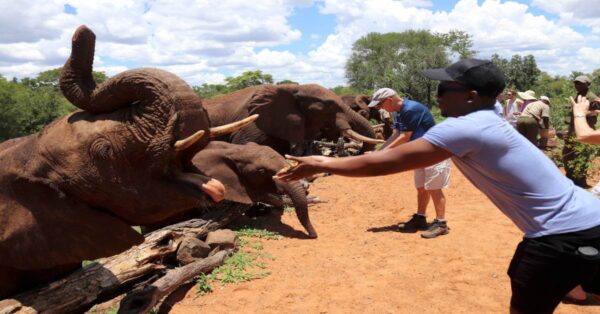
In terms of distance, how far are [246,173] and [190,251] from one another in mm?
1622

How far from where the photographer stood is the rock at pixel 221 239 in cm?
625

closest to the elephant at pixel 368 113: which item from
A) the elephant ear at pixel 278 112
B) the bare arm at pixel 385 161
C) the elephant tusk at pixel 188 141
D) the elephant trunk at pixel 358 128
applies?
the elephant trunk at pixel 358 128

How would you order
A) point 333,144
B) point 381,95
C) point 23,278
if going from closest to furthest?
point 23,278
point 381,95
point 333,144

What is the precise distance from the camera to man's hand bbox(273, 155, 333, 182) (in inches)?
104

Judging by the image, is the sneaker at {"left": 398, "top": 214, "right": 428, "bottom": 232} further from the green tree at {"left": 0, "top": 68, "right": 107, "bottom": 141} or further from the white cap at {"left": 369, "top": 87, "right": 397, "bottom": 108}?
the green tree at {"left": 0, "top": 68, "right": 107, "bottom": 141}

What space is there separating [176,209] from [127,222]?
394 millimetres

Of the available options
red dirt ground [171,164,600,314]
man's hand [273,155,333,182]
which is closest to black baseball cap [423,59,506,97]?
man's hand [273,155,333,182]

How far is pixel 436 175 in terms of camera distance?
6461 millimetres

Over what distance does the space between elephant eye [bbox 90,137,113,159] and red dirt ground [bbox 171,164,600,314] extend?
265 cm

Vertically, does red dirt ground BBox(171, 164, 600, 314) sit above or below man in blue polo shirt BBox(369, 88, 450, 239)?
below

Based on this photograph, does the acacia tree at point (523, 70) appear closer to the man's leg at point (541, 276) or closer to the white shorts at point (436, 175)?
the white shorts at point (436, 175)

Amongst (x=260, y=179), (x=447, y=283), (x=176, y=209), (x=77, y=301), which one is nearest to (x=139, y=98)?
(x=176, y=209)

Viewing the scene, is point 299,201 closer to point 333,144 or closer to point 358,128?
point 358,128

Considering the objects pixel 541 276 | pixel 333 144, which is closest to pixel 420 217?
pixel 541 276
